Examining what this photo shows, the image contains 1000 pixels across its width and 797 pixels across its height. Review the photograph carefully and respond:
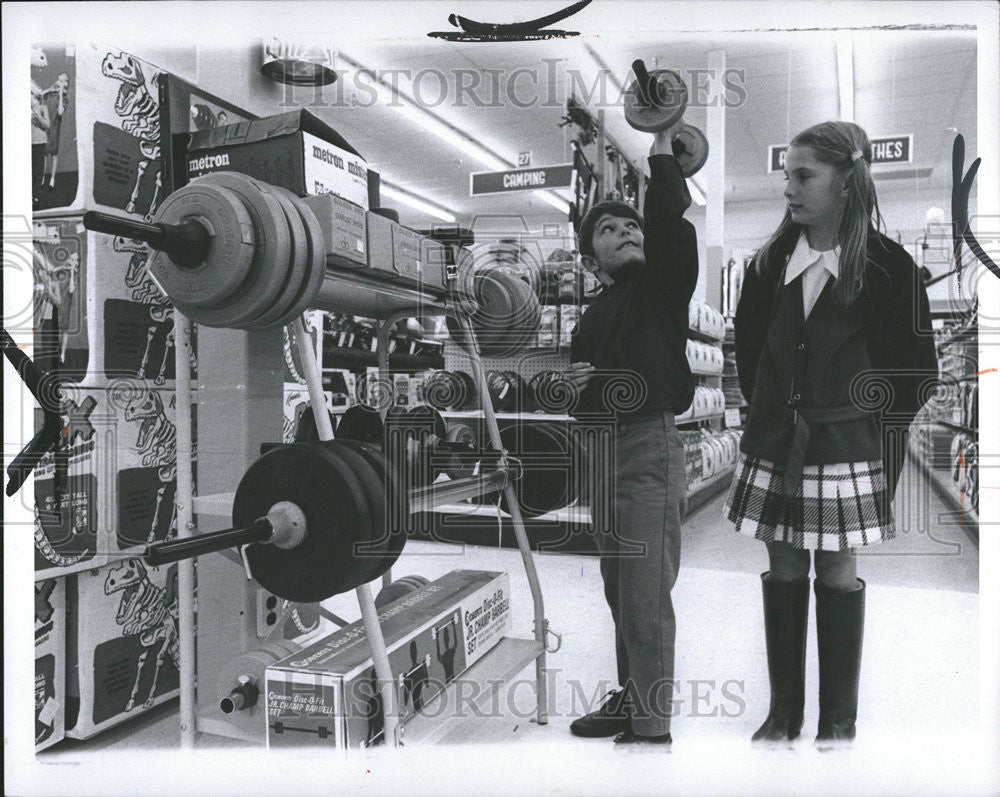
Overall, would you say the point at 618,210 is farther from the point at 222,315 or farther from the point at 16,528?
the point at 16,528

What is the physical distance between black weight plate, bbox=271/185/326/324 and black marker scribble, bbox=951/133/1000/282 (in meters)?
1.44

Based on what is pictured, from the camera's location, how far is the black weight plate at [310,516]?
4.52ft

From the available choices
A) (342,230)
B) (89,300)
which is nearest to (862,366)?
(342,230)

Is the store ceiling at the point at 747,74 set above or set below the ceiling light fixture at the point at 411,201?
below

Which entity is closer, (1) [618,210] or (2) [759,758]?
(2) [759,758]

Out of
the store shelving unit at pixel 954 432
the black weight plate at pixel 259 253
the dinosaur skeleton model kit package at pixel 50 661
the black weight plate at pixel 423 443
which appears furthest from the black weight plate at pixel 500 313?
the store shelving unit at pixel 954 432

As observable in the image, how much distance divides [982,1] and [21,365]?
7.29 ft

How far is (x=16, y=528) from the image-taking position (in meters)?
1.58

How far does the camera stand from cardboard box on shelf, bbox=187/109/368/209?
171cm

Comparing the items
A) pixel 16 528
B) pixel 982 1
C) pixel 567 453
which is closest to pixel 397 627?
pixel 567 453

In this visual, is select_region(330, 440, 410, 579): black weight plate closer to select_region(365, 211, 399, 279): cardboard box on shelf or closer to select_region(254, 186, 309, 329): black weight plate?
select_region(254, 186, 309, 329): black weight plate

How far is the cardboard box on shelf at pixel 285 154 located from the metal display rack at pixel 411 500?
247 millimetres

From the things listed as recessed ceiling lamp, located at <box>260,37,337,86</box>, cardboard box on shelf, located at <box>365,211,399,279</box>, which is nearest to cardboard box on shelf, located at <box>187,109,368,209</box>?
cardboard box on shelf, located at <box>365,211,399,279</box>

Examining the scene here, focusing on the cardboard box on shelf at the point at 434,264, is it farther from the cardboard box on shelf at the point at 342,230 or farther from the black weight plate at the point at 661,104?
the black weight plate at the point at 661,104
